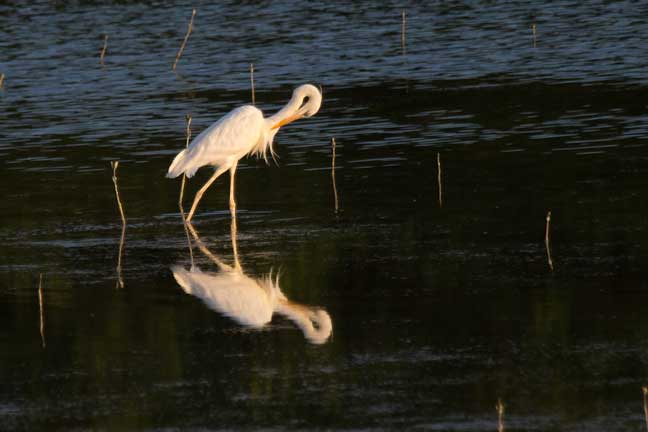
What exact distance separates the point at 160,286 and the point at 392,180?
537 centimetres

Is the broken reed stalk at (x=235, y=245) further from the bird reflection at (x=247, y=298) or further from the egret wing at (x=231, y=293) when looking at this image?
the egret wing at (x=231, y=293)

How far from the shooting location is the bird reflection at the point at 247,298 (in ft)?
32.2

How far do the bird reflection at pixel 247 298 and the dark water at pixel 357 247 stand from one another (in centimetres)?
12

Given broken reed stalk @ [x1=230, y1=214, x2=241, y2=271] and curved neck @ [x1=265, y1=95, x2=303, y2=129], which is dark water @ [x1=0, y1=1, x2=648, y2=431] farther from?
curved neck @ [x1=265, y1=95, x2=303, y2=129]

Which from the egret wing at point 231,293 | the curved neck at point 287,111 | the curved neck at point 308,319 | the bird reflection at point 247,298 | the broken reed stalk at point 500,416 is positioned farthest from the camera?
the curved neck at point 287,111

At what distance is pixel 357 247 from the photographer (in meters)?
12.4

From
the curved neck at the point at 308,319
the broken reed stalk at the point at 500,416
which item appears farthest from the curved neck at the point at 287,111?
the broken reed stalk at the point at 500,416

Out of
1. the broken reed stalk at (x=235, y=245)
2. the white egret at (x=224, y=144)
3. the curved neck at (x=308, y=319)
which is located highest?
the curved neck at (x=308, y=319)

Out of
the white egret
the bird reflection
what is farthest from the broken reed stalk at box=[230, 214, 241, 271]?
the white egret

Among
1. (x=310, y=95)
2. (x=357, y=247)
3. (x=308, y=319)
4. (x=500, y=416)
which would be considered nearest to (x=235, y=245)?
(x=357, y=247)

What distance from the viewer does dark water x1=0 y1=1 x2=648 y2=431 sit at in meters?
8.14

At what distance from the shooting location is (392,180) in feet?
52.7


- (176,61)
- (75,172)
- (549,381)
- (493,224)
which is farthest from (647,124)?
(176,61)

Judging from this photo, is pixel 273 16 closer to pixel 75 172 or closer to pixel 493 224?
pixel 75 172
